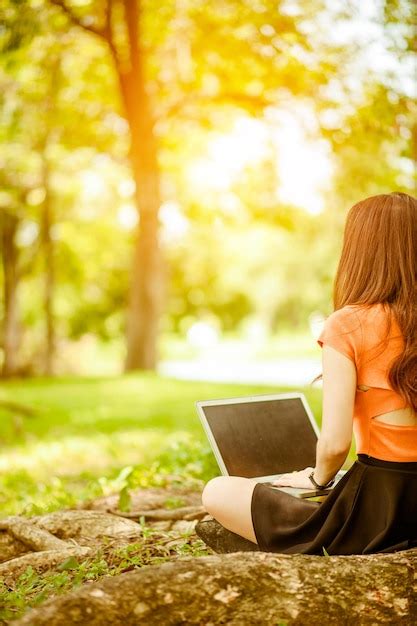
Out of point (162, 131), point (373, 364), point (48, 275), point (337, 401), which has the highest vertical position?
point (162, 131)

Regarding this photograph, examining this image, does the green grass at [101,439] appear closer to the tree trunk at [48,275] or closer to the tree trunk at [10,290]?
the tree trunk at [48,275]

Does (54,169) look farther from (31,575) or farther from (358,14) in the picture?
(31,575)

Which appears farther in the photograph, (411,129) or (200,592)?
(411,129)

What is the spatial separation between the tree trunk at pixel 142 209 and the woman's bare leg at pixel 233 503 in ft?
53.1

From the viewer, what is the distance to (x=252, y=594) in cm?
310

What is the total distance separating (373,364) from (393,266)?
0.41 meters

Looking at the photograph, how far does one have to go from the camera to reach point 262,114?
19312 mm

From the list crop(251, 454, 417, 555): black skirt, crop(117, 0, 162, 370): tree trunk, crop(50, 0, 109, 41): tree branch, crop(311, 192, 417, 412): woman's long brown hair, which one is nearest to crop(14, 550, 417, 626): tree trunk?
crop(251, 454, 417, 555): black skirt

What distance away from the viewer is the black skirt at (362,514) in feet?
11.4

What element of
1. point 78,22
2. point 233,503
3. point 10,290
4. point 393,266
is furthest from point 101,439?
point 10,290

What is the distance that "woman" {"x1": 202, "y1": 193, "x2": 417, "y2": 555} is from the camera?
3.43 meters

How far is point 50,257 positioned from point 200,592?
22526 millimetres

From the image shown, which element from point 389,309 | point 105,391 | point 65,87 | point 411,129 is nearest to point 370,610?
point 389,309

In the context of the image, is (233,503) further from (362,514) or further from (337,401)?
(337,401)
